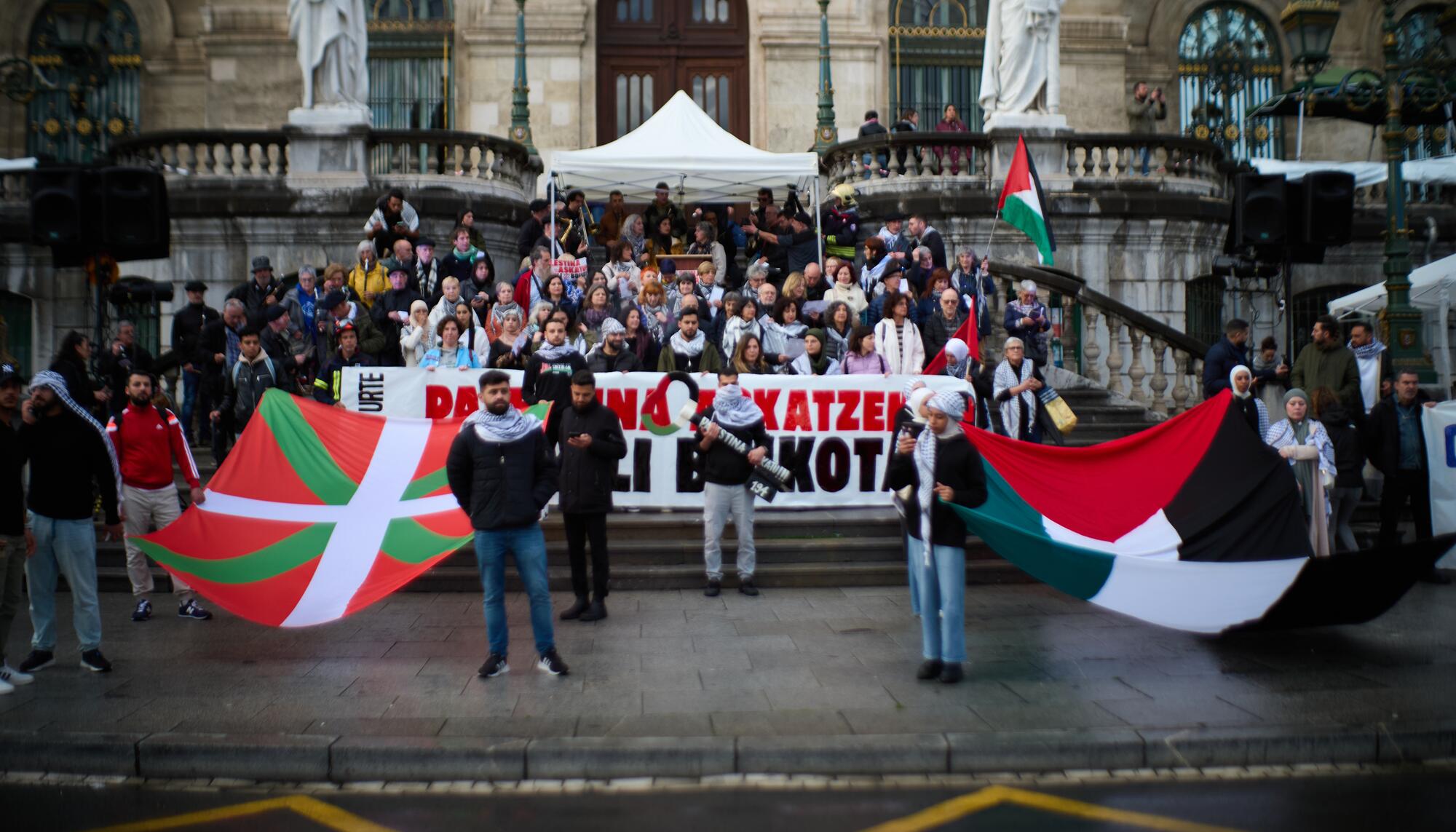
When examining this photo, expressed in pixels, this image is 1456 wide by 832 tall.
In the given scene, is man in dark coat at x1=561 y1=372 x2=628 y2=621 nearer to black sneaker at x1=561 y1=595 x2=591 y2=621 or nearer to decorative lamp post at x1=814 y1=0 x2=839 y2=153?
black sneaker at x1=561 y1=595 x2=591 y2=621

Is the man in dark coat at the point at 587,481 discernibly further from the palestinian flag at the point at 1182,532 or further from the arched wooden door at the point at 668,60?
the arched wooden door at the point at 668,60

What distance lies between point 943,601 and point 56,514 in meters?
5.84

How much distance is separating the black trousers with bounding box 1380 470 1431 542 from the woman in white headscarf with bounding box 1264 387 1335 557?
102 cm

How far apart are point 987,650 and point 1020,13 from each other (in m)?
13.5

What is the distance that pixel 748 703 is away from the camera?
7430mm

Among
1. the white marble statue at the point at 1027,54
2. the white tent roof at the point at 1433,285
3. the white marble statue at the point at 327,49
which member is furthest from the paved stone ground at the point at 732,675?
the white marble statue at the point at 1027,54

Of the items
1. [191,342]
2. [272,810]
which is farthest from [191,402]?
[272,810]

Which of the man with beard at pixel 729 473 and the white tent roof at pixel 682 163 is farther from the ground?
the white tent roof at pixel 682 163

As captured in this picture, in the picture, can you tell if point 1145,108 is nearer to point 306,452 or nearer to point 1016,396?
point 1016,396

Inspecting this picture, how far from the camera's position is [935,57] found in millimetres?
25859

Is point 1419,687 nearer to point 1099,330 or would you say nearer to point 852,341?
point 852,341

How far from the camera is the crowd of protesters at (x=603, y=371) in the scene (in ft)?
27.1

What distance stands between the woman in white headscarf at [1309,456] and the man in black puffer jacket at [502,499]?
22.0 feet

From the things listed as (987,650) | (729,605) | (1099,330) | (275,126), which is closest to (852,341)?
(729,605)
